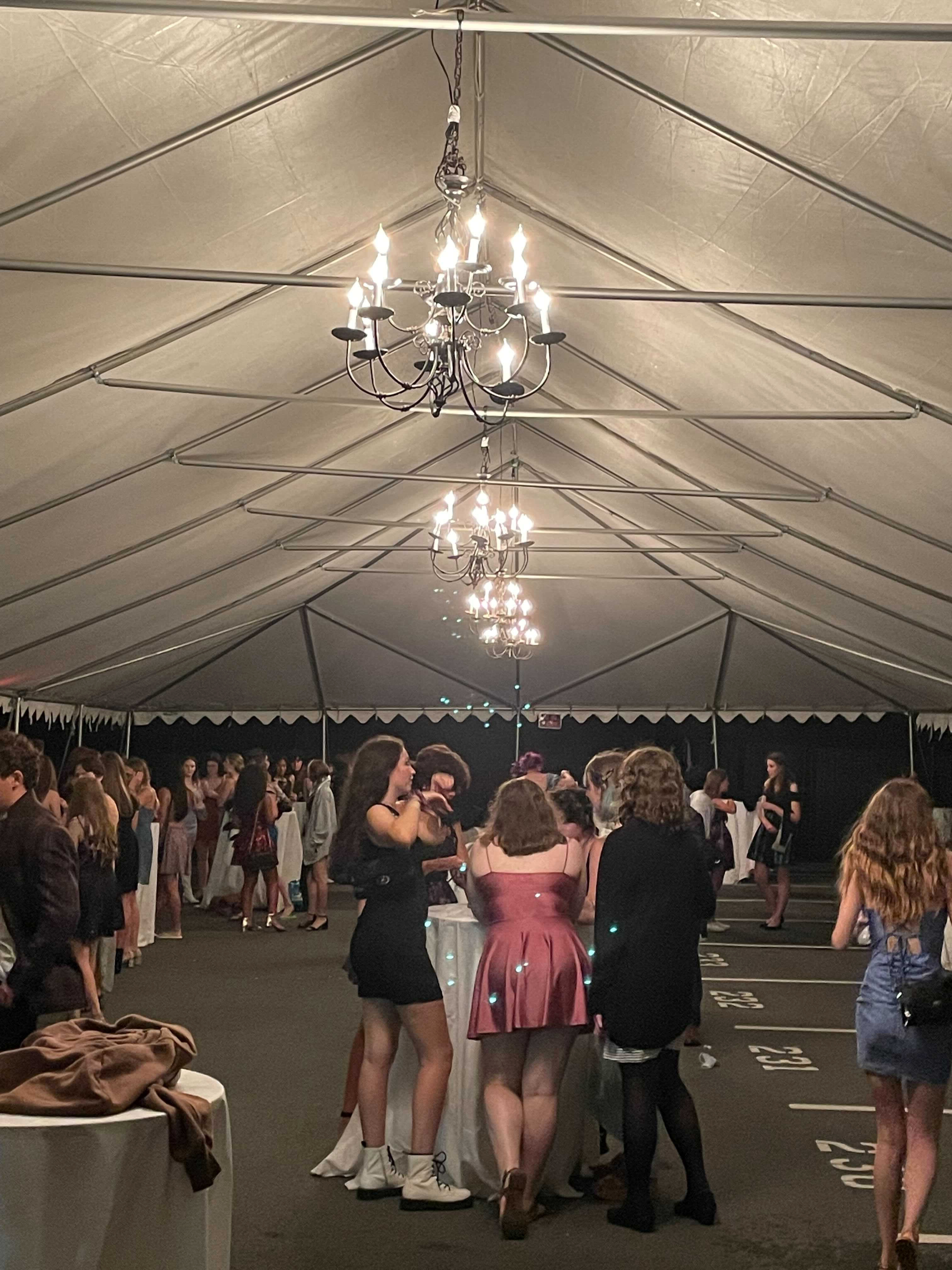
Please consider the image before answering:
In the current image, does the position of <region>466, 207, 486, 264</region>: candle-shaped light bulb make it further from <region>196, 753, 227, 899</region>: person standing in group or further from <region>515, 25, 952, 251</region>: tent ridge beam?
<region>196, 753, 227, 899</region>: person standing in group

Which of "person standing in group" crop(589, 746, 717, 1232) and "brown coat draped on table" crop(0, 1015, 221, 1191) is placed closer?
"brown coat draped on table" crop(0, 1015, 221, 1191)

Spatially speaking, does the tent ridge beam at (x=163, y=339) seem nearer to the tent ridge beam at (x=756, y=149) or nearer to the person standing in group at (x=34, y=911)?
the tent ridge beam at (x=756, y=149)

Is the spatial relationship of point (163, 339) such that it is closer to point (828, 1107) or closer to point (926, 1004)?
point (828, 1107)

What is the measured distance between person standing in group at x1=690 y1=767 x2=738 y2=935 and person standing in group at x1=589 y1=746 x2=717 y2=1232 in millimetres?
5336

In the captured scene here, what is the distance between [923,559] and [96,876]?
6.38 metres

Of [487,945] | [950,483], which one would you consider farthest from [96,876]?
[950,483]

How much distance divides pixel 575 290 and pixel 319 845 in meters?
5.86

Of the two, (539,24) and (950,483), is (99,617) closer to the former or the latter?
(950,483)

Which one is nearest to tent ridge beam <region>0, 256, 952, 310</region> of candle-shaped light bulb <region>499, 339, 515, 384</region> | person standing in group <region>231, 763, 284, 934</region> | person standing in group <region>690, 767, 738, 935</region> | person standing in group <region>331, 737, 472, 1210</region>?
candle-shaped light bulb <region>499, 339, 515, 384</region>

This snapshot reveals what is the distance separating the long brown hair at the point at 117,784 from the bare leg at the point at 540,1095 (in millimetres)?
3394

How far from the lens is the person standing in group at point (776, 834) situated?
10.3 meters

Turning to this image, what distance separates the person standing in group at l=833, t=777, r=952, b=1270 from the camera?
10.4 feet

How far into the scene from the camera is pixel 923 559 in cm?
922

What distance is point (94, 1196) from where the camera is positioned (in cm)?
235
